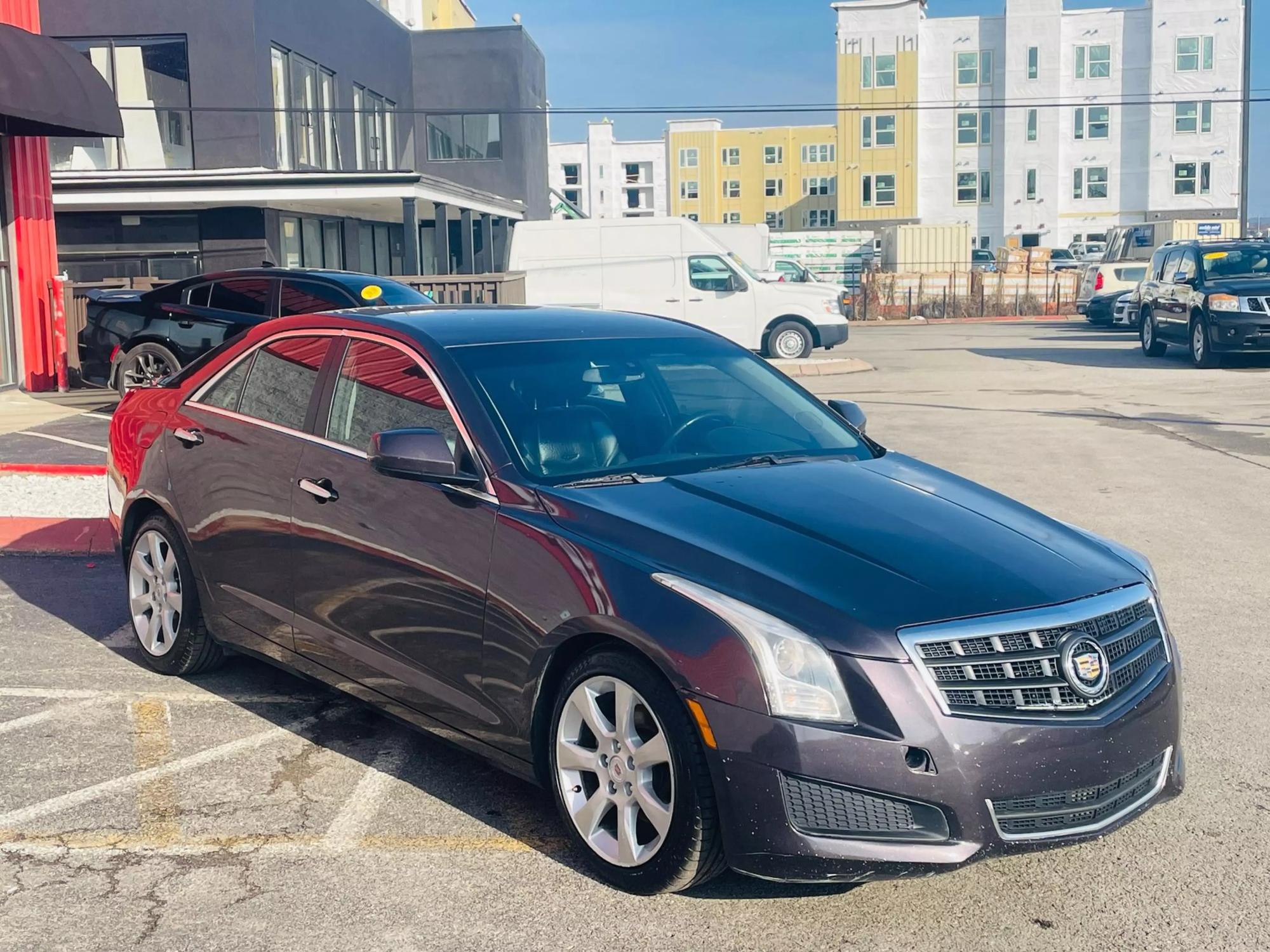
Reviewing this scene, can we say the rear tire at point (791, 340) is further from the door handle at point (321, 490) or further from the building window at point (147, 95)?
the door handle at point (321, 490)

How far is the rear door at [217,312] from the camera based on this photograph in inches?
596

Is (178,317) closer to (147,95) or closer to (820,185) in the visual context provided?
(147,95)

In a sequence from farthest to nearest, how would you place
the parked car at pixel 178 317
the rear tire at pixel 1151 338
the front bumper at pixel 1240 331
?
the rear tire at pixel 1151 338, the front bumper at pixel 1240 331, the parked car at pixel 178 317

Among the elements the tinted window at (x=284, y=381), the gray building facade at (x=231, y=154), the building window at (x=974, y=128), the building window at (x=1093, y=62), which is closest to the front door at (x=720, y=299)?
the gray building facade at (x=231, y=154)

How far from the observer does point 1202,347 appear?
21812 mm

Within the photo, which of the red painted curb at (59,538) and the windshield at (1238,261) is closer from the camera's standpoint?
the red painted curb at (59,538)

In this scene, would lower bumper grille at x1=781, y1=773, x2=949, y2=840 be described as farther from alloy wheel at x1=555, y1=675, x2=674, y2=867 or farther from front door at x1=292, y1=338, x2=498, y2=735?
front door at x1=292, y1=338, x2=498, y2=735

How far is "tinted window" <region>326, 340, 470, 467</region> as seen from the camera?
4969 mm

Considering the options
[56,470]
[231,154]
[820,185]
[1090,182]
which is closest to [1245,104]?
[231,154]

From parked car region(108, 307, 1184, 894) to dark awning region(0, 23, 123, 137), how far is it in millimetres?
11704

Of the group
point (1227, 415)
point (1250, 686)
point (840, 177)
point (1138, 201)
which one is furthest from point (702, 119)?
point (1250, 686)

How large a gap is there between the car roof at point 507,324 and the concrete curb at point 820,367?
15.7m

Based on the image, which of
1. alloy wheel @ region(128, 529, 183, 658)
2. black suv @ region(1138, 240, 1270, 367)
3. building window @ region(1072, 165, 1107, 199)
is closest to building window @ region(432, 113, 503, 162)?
black suv @ region(1138, 240, 1270, 367)

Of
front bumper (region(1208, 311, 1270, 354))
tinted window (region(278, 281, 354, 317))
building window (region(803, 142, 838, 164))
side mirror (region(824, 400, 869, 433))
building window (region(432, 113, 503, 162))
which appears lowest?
front bumper (region(1208, 311, 1270, 354))
